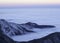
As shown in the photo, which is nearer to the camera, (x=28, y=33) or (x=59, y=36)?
(x=59, y=36)

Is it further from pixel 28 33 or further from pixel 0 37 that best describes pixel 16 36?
pixel 0 37

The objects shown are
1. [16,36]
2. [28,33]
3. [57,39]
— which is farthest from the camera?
[28,33]

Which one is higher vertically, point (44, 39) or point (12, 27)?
point (12, 27)

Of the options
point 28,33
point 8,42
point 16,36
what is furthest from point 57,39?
point 28,33

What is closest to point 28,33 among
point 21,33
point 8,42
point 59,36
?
point 21,33

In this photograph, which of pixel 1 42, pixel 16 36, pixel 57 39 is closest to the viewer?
pixel 1 42

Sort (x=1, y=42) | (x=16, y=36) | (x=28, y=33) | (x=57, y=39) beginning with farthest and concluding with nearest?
1. (x=28, y=33)
2. (x=16, y=36)
3. (x=57, y=39)
4. (x=1, y=42)

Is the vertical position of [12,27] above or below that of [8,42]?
above

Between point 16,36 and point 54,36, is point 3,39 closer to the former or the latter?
point 54,36

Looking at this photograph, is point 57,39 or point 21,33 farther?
point 21,33
